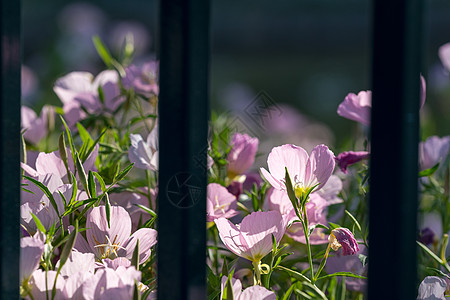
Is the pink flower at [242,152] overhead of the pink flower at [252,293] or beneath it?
overhead

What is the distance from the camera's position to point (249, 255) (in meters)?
0.66

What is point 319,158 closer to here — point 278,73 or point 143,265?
point 143,265

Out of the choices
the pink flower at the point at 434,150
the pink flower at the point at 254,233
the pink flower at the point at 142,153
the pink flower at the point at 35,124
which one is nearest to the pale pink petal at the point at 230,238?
the pink flower at the point at 254,233

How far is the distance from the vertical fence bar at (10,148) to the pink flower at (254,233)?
18cm

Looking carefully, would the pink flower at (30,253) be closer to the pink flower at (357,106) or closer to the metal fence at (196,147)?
the metal fence at (196,147)

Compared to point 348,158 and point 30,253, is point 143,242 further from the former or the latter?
point 348,158

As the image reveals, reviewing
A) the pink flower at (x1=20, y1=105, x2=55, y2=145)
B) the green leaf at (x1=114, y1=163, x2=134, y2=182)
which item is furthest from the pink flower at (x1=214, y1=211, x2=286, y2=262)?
the pink flower at (x1=20, y1=105, x2=55, y2=145)

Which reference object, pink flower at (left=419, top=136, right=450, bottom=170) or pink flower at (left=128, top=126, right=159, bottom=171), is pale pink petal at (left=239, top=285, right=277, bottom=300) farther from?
pink flower at (left=419, top=136, right=450, bottom=170)

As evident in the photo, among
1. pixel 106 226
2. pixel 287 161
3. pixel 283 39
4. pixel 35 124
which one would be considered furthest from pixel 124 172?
pixel 283 39

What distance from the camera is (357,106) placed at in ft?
2.44

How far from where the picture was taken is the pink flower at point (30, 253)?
0.62 m

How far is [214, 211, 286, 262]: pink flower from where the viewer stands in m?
0.65

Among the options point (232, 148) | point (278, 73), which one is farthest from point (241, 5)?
point (232, 148)

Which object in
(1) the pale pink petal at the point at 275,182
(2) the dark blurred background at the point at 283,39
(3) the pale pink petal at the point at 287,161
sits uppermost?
(2) the dark blurred background at the point at 283,39
